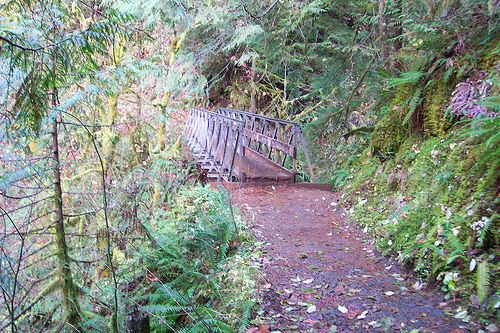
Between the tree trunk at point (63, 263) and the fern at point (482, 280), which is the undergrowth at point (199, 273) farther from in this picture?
the fern at point (482, 280)

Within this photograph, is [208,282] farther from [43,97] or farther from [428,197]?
[428,197]

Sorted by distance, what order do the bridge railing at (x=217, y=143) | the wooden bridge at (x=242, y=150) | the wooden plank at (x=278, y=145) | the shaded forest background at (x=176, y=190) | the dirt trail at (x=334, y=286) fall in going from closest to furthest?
the shaded forest background at (x=176, y=190)
the dirt trail at (x=334, y=286)
the wooden plank at (x=278, y=145)
the wooden bridge at (x=242, y=150)
the bridge railing at (x=217, y=143)

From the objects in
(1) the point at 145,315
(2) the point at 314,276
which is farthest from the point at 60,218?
(2) the point at 314,276

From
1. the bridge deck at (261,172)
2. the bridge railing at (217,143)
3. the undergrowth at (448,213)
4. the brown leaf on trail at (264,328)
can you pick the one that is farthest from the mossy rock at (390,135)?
the brown leaf on trail at (264,328)

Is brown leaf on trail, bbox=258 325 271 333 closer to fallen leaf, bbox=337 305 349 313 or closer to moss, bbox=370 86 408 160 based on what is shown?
fallen leaf, bbox=337 305 349 313

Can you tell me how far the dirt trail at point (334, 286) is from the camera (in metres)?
2.94

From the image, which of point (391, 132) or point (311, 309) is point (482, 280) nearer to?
point (311, 309)

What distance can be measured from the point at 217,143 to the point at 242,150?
2319mm

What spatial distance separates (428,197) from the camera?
434 centimetres

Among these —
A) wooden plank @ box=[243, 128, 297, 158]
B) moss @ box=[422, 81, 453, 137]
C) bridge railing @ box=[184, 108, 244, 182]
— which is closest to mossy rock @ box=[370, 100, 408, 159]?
moss @ box=[422, 81, 453, 137]

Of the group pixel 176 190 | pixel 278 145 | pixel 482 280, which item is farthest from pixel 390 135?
pixel 176 190

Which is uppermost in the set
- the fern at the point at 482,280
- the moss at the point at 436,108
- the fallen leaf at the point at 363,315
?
the moss at the point at 436,108

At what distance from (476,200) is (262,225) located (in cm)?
305

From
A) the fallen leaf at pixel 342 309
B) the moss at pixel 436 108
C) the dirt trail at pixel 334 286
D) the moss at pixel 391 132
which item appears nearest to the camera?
the dirt trail at pixel 334 286
